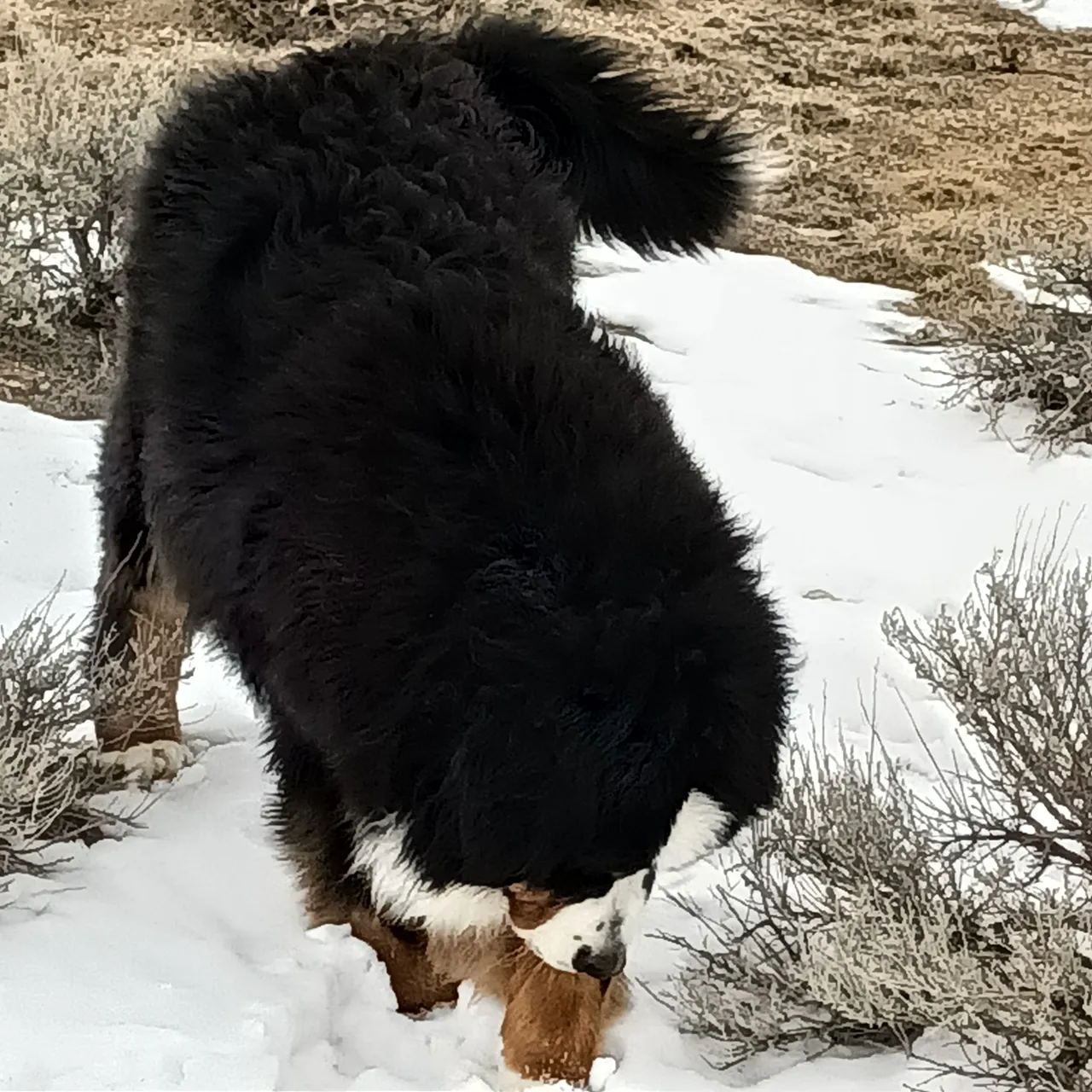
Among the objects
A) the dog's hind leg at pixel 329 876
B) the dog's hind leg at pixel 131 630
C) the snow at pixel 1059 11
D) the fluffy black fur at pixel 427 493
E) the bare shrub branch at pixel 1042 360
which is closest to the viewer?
the fluffy black fur at pixel 427 493

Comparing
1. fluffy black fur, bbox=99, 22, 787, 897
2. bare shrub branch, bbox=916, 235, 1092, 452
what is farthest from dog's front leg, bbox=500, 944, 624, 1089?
bare shrub branch, bbox=916, 235, 1092, 452

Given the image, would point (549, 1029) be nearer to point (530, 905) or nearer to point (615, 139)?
point (530, 905)

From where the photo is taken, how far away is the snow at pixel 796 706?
7.50 ft

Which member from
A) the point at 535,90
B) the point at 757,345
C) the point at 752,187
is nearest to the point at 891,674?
the point at 752,187

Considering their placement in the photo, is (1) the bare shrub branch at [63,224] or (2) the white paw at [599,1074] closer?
(2) the white paw at [599,1074]

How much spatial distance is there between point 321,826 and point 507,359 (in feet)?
2.76

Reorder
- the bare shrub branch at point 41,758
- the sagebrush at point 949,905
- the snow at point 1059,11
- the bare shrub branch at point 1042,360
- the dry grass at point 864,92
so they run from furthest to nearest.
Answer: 1. the snow at point 1059,11
2. the dry grass at point 864,92
3. the bare shrub branch at point 1042,360
4. the bare shrub branch at point 41,758
5. the sagebrush at point 949,905

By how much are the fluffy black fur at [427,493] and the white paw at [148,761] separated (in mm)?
517

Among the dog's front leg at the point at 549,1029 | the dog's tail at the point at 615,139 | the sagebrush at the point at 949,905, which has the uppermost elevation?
the dog's tail at the point at 615,139

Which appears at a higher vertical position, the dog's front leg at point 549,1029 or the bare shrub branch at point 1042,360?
the bare shrub branch at point 1042,360

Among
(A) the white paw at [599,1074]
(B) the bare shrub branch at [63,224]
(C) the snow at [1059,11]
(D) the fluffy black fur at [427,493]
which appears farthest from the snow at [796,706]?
(C) the snow at [1059,11]

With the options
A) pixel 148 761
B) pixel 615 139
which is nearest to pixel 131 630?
pixel 148 761

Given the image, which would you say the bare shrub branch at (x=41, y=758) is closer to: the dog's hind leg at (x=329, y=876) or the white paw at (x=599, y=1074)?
the dog's hind leg at (x=329, y=876)

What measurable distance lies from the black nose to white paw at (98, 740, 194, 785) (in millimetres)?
1374
